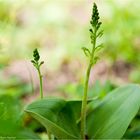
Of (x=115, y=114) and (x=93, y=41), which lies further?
(x=115, y=114)

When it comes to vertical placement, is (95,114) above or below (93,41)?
below

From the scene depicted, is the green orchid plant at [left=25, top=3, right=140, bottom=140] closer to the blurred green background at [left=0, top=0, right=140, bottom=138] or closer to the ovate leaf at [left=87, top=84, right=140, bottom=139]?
the ovate leaf at [left=87, top=84, right=140, bottom=139]

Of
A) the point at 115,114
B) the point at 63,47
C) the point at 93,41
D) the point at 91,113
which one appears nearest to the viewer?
the point at 93,41

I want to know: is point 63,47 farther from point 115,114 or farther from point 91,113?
point 115,114

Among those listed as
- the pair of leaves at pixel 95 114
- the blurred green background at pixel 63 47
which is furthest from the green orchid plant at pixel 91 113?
the blurred green background at pixel 63 47

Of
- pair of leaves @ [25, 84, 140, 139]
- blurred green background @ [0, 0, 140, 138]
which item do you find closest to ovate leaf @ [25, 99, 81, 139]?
pair of leaves @ [25, 84, 140, 139]

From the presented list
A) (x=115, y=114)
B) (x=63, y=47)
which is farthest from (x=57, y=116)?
(x=63, y=47)

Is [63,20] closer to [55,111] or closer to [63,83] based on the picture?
[63,83]

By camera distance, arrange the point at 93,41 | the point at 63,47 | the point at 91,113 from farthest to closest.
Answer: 1. the point at 63,47
2. the point at 91,113
3. the point at 93,41
